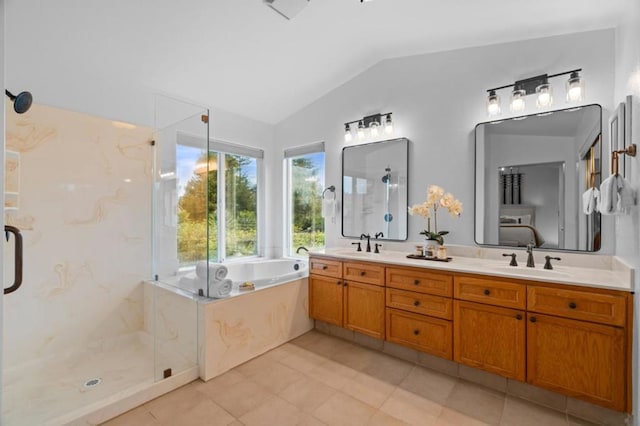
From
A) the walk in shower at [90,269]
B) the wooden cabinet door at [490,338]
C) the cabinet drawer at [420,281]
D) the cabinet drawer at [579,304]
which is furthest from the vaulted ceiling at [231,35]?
the wooden cabinet door at [490,338]

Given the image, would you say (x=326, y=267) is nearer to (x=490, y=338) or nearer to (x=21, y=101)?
(x=490, y=338)

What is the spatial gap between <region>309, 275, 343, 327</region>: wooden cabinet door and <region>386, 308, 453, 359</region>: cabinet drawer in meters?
0.52

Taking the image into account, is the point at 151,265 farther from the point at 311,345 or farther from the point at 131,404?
the point at 311,345

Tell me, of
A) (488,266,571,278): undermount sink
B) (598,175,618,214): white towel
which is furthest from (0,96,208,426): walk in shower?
(598,175,618,214): white towel

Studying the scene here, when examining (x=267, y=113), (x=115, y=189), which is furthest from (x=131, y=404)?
(x=267, y=113)

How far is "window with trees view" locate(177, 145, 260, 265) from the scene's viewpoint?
254 centimetres

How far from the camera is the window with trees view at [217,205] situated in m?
2.54

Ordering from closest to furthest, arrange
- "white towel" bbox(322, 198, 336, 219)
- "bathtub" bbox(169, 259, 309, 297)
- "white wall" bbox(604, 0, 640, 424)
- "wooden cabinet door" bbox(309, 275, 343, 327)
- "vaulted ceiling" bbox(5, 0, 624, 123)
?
"white wall" bbox(604, 0, 640, 424) → "vaulted ceiling" bbox(5, 0, 624, 123) → "wooden cabinet door" bbox(309, 275, 343, 327) → "bathtub" bbox(169, 259, 309, 297) → "white towel" bbox(322, 198, 336, 219)

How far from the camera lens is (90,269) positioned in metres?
2.63

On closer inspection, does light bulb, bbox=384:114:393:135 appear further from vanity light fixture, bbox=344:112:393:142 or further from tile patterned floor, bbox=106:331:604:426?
tile patterned floor, bbox=106:331:604:426

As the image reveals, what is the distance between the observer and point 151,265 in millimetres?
3014

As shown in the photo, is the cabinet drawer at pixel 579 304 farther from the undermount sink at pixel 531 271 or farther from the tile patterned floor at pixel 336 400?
the tile patterned floor at pixel 336 400

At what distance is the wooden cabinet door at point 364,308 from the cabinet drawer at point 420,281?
164mm

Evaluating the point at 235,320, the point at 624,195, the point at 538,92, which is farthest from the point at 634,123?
the point at 235,320
